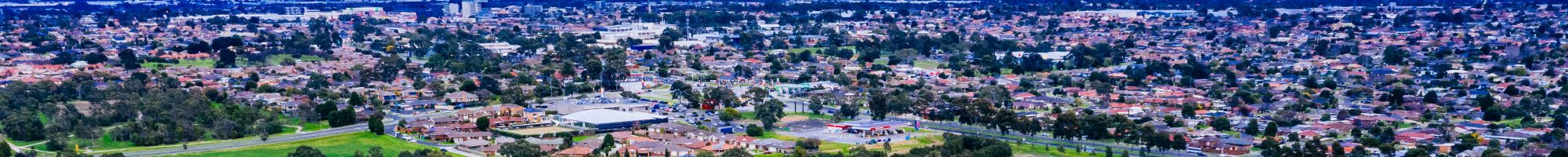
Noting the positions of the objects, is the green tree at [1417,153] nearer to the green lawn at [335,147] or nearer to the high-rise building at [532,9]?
the green lawn at [335,147]

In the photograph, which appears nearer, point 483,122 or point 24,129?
point 24,129

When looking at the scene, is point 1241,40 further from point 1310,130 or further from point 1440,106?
point 1310,130

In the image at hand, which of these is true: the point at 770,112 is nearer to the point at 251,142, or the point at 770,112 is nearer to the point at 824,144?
the point at 824,144

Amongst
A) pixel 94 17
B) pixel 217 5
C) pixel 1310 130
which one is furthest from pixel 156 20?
pixel 1310 130

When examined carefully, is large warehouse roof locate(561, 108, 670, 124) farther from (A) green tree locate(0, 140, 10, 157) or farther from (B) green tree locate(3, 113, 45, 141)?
(B) green tree locate(3, 113, 45, 141)

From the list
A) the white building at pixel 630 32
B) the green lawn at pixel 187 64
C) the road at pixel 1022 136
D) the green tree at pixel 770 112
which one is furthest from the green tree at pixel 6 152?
the white building at pixel 630 32

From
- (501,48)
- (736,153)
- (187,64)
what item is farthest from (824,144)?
(501,48)

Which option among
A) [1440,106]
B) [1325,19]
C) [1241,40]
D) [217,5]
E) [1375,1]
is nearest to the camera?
[1440,106]
